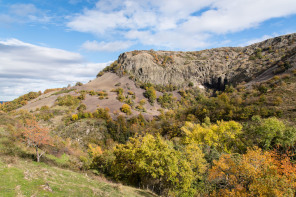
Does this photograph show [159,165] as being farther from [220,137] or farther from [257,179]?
[220,137]

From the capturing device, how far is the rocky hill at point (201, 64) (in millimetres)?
106875

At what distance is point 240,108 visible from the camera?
53594mm

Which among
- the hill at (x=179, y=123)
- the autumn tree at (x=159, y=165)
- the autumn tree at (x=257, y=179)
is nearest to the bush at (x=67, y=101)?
the hill at (x=179, y=123)

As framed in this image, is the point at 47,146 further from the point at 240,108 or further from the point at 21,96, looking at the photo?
the point at 21,96

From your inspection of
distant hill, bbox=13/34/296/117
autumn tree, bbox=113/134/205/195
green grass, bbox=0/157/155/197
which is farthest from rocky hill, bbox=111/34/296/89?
green grass, bbox=0/157/155/197

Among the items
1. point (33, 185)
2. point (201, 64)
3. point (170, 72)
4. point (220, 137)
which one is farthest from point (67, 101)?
point (201, 64)

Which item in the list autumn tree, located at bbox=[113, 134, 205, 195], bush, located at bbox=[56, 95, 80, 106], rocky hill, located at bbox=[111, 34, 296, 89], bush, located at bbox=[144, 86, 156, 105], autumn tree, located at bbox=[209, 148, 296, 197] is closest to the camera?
autumn tree, located at bbox=[209, 148, 296, 197]

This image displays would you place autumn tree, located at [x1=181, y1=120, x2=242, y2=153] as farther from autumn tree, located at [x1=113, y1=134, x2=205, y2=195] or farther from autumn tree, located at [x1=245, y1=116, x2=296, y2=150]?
autumn tree, located at [x1=113, y1=134, x2=205, y2=195]

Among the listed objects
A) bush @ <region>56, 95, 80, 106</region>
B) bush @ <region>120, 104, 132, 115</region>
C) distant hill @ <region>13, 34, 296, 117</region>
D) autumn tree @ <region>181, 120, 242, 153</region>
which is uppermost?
distant hill @ <region>13, 34, 296, 117</region>

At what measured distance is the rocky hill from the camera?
107m

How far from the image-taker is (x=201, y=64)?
126000 millimetres

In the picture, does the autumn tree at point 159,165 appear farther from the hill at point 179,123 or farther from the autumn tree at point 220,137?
the autumn tree at point 220,137

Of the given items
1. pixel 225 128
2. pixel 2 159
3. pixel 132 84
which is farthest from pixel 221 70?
pixel 2 159

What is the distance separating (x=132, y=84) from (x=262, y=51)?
95.4 meters
